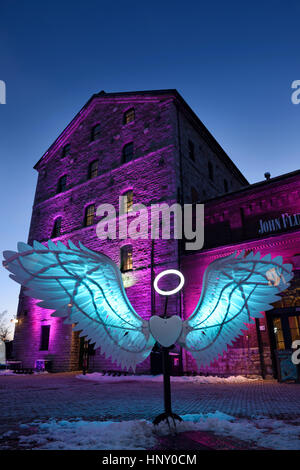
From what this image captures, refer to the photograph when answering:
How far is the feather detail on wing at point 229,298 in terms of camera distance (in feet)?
11.7

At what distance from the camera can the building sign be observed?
11.3 meters

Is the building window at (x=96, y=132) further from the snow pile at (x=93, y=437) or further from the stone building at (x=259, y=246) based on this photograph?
the snow pile at (x=93, y=437)

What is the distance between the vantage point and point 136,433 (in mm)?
3336

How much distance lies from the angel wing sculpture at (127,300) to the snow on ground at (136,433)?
0.75m

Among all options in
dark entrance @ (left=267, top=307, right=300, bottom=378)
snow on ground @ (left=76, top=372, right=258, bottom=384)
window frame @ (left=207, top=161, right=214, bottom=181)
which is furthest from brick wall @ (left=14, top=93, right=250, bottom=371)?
dark entrance @ (left=267, top=307, right=300, bottom=378)

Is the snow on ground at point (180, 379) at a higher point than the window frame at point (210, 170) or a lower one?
lower

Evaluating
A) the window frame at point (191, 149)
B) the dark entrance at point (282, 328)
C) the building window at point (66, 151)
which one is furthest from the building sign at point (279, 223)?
the building window at point (66, 151)

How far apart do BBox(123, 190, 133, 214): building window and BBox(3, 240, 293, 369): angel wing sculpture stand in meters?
12.9

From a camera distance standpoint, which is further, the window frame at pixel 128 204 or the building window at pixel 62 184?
the building window at pixel 62 184

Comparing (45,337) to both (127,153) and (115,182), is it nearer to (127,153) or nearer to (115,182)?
(115,182)

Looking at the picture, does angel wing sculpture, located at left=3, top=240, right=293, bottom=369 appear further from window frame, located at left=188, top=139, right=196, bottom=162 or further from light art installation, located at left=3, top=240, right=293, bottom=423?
window frame, located at left=188, top=139, right=196, bottom=162
